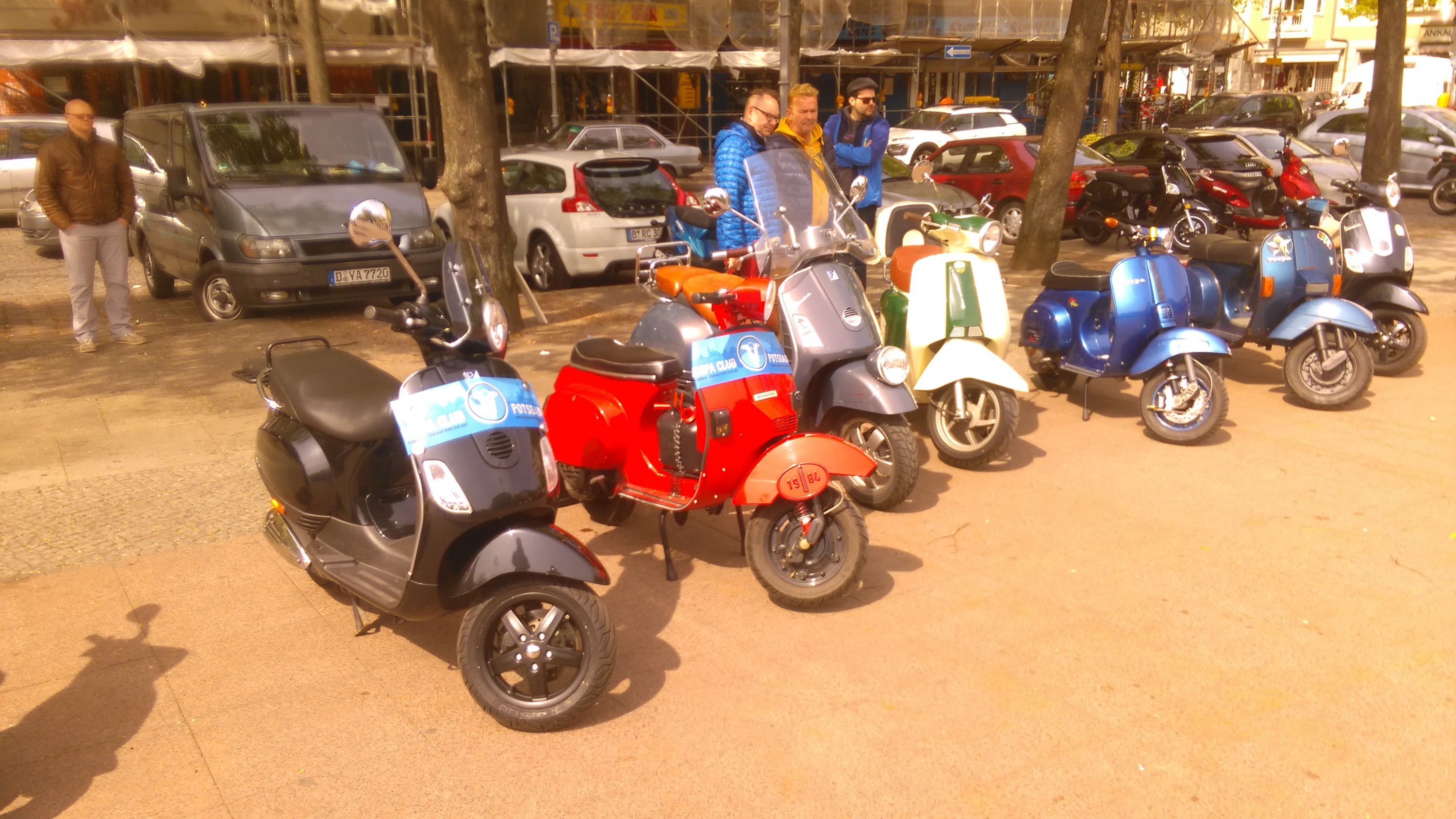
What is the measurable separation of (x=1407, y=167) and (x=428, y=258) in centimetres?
1704

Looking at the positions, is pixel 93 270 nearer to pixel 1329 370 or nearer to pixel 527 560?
pixel 527 560

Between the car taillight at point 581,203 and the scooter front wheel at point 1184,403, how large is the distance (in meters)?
6.22

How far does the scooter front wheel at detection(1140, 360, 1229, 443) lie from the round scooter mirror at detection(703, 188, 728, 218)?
9.61ft

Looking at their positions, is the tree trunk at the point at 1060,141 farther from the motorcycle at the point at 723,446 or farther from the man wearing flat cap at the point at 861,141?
the motorcycle at the point at 723,446

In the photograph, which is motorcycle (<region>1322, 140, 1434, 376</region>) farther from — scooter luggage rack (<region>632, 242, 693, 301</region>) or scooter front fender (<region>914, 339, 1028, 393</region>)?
scooter luggage rack (<region>632, 242, 693, 301</region>)

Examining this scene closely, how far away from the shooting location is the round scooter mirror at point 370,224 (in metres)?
3.72

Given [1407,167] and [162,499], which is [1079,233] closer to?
[1407,167]

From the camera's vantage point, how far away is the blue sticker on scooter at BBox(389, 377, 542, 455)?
12.1ft

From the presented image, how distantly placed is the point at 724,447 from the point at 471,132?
518 centimetres

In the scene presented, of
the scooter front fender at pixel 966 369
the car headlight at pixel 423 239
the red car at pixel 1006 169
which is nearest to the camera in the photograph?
the scooter front fender at pixel 966 369

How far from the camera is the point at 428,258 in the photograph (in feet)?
32.4

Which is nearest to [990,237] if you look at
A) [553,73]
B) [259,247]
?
[259,247]

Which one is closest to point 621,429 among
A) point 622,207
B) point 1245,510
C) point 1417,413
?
point 1245,510

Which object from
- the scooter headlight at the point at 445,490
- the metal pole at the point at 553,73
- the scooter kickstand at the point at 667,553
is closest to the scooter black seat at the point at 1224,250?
the scooter kickstand at the point at 667,553
